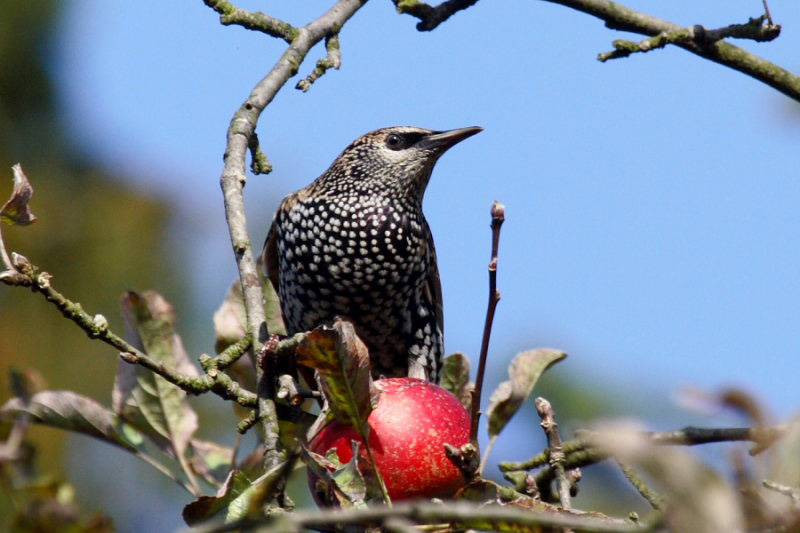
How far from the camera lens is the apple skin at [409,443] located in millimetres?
2205

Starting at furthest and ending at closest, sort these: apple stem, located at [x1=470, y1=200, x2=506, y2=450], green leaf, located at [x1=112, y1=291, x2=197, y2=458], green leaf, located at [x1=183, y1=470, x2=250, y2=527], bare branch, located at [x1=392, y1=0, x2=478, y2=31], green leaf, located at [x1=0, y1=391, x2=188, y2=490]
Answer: bare branch, located at [x1=392, y1=0, x2=478, y2=31] → green leaf, located at [x1=112, y1=291, x2=197, y2=458] → green leaf, located at [x1=0, y1=391, x2=188, y2=490] → green leaf, located at [x1=183, y1=470, x2=250, y2=527] → apple stem, located at [x1=470, y1=200, x2=506, y2=450]

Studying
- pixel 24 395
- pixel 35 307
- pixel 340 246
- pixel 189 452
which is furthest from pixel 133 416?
pixel 35 307

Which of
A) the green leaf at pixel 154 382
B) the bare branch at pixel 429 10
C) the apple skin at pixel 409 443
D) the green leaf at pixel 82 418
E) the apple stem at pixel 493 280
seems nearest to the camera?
the apple stem at pixel 493 280

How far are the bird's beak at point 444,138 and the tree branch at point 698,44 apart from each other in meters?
1.29

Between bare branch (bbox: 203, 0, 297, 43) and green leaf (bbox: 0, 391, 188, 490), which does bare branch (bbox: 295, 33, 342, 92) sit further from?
green leaf (bbox: 0, 391, 188, 490)

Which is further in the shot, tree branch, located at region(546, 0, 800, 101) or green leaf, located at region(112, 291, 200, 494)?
tree branch, located at region(546, 0, 800, 101)

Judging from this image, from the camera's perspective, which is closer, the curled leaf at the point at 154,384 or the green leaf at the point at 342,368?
the green leaf at the point at 342,368

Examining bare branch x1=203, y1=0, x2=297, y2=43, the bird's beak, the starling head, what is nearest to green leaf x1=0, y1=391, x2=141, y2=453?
bare branch x1=203, y1=0, x2=297, y2=43

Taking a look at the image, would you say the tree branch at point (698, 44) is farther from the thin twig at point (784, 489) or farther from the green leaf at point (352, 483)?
the thin twig at point (784, 489)

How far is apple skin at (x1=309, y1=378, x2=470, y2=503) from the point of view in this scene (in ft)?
7.23

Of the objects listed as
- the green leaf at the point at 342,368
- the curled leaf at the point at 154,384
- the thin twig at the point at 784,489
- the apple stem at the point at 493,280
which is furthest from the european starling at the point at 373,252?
the thin twig at the point at 784,489

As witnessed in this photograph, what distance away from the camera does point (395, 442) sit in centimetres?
222

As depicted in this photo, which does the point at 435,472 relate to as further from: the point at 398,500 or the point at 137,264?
the point at 137,264

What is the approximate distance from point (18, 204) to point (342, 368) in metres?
0.69
